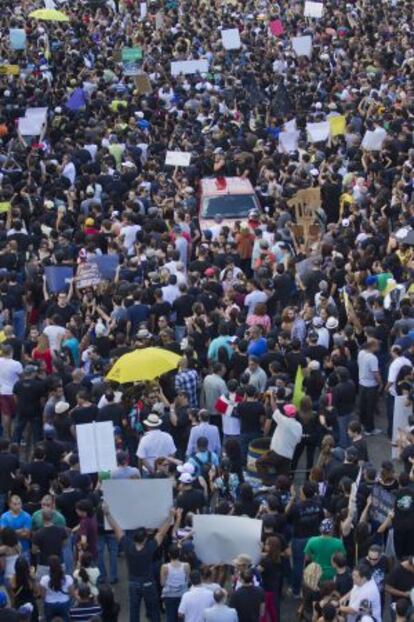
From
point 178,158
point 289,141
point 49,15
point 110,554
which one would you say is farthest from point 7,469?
point 49,15

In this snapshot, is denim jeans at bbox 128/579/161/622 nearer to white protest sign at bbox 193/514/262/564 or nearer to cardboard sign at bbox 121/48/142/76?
white protest sign at bbox 193/514/262/564

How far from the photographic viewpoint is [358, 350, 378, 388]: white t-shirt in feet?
63.3

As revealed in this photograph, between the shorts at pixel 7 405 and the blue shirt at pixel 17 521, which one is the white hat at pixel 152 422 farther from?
the shorts at pixel 7 405

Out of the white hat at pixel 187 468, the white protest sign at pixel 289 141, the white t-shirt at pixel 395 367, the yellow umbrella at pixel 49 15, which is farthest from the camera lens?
the yellow umbrella at pixel 49 15

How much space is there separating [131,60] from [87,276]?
13053 mm

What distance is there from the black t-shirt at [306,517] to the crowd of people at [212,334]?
0.07 feet

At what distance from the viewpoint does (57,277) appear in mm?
22062

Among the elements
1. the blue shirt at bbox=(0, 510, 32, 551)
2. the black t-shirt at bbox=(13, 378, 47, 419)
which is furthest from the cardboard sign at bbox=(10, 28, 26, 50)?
the blue shirt at bbox=(0, 510, 32, 551)

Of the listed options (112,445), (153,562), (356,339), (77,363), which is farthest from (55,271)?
(153,562)

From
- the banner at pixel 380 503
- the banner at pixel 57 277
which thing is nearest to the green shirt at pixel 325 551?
the banner at pixel 380 503

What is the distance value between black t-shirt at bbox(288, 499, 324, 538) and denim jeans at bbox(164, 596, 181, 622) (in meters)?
1.34

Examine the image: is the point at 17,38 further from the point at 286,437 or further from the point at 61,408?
the point at 286,437

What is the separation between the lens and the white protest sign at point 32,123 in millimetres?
29156

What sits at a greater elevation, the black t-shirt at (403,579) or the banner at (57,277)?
the banner at (57,277)
